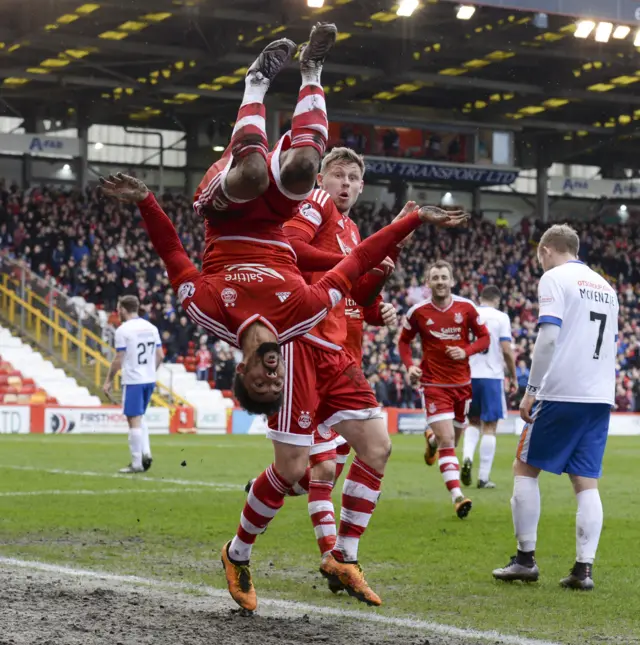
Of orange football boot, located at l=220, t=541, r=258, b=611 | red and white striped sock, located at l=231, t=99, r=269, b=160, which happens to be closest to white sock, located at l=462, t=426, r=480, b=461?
orange football boot, located at l=220, t=541, r=258, b=611

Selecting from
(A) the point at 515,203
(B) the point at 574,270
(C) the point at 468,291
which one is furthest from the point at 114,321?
(A) the point at 515,203

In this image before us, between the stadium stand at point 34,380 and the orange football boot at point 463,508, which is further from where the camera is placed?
the stadium stand at point 34,380

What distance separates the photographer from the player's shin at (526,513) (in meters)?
7.55

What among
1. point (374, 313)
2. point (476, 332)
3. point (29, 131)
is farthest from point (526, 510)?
point (29, 131)

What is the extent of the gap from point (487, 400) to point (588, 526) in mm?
7631

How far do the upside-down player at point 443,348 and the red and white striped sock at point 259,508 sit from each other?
581 centimetres

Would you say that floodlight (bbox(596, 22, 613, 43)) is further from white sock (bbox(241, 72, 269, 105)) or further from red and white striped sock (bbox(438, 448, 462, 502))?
white sock (bbox(241, 72, 269, 105))

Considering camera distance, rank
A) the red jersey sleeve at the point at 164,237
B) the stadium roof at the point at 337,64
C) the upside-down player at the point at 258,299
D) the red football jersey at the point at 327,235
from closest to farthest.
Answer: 1. the upside-down player at the point at 258,299
2. the red jersey sleeve at the point at 164,237
3. the red football jersey at the point at 327,235
4. the stadium roof at the point at 337,64

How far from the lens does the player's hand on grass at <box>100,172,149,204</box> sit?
6309 millimetres

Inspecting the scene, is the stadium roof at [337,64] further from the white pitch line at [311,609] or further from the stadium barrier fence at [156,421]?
the white pitch line at [311,609]

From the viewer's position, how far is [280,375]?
587 cm

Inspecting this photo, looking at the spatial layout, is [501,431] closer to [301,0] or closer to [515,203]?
[301,0]

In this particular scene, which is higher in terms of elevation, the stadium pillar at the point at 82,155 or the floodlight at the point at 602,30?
the floodlight at the point at 602,30

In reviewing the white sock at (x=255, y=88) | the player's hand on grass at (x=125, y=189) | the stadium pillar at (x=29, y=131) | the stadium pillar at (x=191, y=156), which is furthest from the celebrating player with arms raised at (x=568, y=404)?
the stadium pillar at (x=191, y=156)
